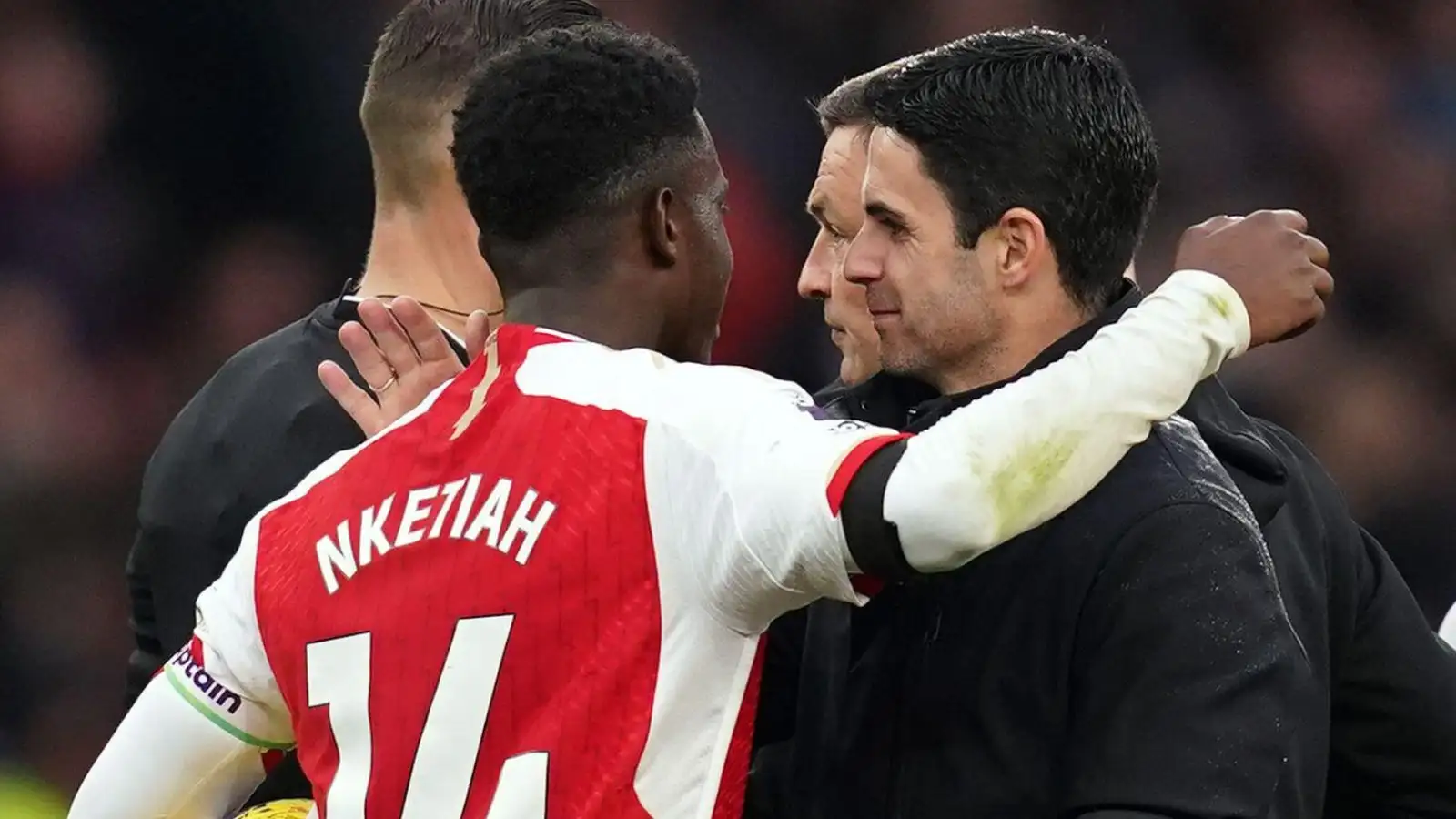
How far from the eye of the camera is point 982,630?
1703 mm

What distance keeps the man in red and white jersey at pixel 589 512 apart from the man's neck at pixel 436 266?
0.77 metres

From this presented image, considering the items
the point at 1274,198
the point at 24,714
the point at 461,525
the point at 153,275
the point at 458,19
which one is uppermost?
the point at 458,19

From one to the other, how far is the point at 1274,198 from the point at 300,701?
13.2ft

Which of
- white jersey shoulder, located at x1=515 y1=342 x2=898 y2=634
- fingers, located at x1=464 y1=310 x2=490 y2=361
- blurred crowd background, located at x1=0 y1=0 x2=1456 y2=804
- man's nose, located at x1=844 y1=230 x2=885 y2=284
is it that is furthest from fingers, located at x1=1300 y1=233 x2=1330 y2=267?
blurred crowd background, located at x1=0 y1=0 x2=1456 y2=804

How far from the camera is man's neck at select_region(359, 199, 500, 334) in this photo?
254 cm

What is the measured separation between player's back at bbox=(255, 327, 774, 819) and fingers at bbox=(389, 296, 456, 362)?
0.35m

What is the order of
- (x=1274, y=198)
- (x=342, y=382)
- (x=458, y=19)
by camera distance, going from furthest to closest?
(x=1274, y=198), (x=458, y=19), (x=342, y=382)

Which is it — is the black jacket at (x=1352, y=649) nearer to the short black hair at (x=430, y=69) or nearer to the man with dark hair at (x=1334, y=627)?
the man with dark hair at (x=1334, y=627)

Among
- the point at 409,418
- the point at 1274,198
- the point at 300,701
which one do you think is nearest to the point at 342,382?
the point at 409,418

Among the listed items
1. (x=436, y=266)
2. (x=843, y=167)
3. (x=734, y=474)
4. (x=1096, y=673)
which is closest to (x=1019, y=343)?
(x=1096, y=673)

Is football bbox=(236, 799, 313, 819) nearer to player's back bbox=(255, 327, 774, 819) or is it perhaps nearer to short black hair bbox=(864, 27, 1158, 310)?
player's back bbox=(255, 327, 774, 819)

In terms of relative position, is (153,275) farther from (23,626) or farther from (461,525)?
(461,525)

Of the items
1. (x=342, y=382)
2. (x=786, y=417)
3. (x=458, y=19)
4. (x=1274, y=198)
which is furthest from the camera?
(x=1274, y=198)

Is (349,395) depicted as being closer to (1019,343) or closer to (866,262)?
(866,262)
